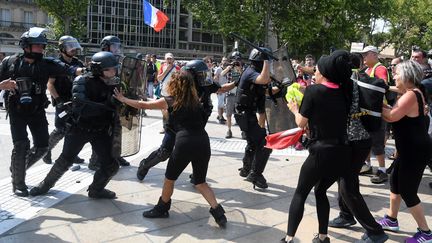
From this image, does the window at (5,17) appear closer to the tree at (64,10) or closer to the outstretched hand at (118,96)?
the tree at (64,10)

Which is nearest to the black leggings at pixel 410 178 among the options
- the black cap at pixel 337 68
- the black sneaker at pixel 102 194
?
the black cap at pixel 337 68

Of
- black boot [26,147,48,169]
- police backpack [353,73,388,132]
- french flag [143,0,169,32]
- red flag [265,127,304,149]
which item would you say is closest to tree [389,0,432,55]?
french flag [143,0,169,32]

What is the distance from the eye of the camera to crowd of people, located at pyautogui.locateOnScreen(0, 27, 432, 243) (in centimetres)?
362

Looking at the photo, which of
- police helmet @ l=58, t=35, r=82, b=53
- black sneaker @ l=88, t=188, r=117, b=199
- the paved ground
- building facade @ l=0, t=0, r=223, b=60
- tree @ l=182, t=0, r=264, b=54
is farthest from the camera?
building facade @ l=0, t=0, r=223, b=60

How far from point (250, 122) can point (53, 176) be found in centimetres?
249

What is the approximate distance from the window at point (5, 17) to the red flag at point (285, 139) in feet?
203

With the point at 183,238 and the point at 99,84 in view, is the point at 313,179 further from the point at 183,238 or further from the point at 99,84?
the point at 99,84

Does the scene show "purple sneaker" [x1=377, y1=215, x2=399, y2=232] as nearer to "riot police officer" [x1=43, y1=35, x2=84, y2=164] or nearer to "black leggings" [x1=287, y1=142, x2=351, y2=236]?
"black leggings" [x1=287, y1=142, x2=351, y2=236]

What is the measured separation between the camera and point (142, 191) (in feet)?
18.1

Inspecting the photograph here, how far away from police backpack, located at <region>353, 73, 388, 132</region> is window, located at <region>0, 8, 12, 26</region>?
205 ft

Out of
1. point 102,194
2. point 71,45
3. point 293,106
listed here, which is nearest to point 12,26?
point 71,45

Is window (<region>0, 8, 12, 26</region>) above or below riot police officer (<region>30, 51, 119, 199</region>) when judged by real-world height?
above

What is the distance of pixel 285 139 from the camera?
414cm

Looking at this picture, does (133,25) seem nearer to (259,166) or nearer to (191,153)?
(259,166)
